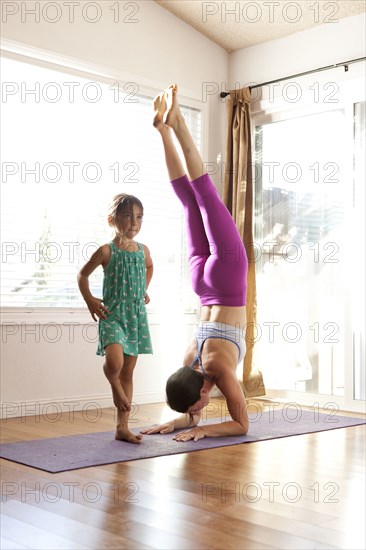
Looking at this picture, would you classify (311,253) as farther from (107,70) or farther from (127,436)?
(127,436)

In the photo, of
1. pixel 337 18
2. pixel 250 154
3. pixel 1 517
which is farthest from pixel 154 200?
pixel 1 517

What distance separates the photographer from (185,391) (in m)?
3.38

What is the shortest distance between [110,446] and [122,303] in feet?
2.25

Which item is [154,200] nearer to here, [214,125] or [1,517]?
[214,125]

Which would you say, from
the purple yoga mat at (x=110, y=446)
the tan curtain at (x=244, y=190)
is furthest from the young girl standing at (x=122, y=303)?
the tan curtain at (x=244, y=190)

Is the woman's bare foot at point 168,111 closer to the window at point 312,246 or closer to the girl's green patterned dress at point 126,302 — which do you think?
the girl's green patterned dress at point 126,302

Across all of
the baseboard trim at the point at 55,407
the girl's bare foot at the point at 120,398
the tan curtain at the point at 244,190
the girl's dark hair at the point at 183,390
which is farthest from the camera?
the tan curtain at the point at 244,190

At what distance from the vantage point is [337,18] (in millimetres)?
5199

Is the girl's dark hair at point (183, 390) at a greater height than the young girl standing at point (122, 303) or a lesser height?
lesser

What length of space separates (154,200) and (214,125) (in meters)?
0.87

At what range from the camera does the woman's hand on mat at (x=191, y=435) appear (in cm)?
369

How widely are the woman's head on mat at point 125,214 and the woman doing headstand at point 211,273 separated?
0.28 meters

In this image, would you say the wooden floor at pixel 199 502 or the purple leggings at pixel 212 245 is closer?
the wooden floor at pixel 199 502

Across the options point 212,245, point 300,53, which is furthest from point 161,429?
point 300,53
